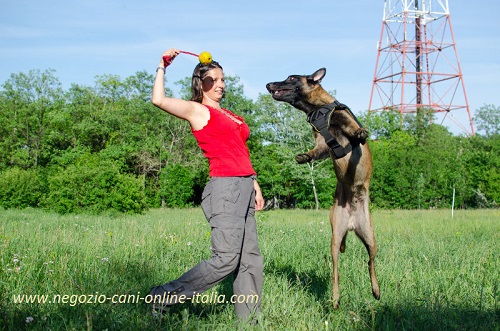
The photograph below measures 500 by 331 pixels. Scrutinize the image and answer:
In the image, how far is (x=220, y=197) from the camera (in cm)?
390

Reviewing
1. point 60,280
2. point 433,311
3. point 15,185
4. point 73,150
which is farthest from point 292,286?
point 73,150

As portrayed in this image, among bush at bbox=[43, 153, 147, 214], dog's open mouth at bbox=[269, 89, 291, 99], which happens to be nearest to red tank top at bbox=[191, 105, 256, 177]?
dog's open mouth at bbox=[269, 89, 291, 99]

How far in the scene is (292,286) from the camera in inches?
204

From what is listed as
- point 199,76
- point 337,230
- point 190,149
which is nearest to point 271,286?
point 337,230

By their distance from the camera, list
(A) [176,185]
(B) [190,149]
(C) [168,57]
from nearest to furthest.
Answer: (C) [168,57]
(A) [176,185]
(B) [190,149]

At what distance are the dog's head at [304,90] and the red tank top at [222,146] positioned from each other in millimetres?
890

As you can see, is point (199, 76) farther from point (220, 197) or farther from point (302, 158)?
point (302, 158)

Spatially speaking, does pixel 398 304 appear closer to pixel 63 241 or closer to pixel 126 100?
pixel 63 241

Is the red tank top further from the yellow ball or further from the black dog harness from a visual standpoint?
the black dog harness

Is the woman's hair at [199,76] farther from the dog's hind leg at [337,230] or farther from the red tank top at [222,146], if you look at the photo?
the dog's hind leg at [337,230]

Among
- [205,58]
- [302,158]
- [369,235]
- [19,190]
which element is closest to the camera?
[302,158]

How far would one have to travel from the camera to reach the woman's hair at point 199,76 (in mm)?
4191

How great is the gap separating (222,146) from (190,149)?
34244mm

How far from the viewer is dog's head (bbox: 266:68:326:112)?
4.70m
